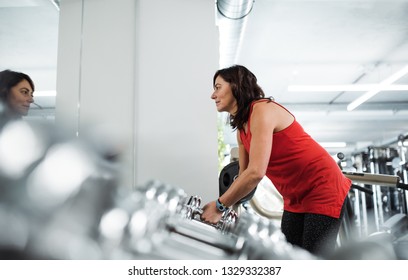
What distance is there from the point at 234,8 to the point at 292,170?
4.77 feet

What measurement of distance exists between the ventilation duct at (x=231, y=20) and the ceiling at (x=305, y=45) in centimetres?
2

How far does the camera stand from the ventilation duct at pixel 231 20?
213 cm

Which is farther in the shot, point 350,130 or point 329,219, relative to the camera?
point 350,130

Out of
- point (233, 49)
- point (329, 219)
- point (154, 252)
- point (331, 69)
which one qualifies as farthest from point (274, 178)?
point (331, 69)

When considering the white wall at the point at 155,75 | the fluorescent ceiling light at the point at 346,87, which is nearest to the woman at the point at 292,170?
the white wall at the point at 155,75

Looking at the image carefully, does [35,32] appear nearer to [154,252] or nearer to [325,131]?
[154,252]

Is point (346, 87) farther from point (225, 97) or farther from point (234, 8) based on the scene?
point (225, 97)

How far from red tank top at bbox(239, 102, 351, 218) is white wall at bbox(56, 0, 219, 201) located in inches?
22.7

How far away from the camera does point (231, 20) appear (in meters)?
2.30

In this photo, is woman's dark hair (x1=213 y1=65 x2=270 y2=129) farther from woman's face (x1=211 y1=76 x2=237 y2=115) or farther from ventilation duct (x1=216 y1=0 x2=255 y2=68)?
ventilation duct (x1=216 y1=0 x2=255 y2=68)

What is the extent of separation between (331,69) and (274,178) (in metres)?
3.81

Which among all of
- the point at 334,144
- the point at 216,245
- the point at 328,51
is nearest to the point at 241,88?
the point at 216,245

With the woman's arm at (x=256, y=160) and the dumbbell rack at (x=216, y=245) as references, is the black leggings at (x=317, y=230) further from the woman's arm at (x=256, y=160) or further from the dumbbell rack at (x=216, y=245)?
the dumbbell rack at (x=216, y=245)

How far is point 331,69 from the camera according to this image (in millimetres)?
4469
